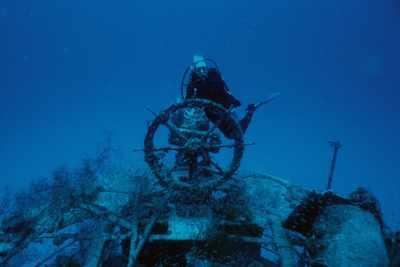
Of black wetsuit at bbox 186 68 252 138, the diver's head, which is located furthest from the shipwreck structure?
the diver's head

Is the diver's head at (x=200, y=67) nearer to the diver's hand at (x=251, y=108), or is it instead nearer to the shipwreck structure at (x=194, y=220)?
the shipwreck structure at (x=194, y=220)

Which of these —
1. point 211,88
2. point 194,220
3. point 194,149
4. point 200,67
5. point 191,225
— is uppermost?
point 200,67

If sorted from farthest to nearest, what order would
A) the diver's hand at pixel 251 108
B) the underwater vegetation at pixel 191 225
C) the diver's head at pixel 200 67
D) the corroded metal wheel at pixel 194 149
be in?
the diver's hand at pixel 251 108, the diver's head at pixel 200 67, the corroded metal wheel at pixel 194 149, the underwater vegetation at pixel 191 225

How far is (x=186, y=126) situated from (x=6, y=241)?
389 centimetres

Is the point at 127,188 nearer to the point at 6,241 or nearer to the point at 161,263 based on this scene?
the point at 161,263

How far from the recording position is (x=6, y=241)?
12.4ft

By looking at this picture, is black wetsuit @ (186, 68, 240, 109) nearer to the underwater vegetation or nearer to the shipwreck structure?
the shipwreck structure

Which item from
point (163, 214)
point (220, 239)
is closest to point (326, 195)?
point (220, 239)

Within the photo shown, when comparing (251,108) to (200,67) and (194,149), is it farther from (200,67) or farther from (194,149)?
(194,149)

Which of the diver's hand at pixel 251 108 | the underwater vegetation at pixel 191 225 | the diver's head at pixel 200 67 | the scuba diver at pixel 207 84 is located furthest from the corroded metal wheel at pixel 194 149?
the diver's hand at pixel 251 108

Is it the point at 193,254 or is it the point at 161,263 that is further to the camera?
the point at 161,263

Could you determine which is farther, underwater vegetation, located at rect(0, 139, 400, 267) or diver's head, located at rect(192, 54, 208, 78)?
diver's head, located at rect(192, 54, 208, 78)

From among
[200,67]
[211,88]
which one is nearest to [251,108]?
[211,88]

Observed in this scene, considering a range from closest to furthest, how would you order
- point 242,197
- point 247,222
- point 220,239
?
point 220,239 < point 247,222 < point 242,197
